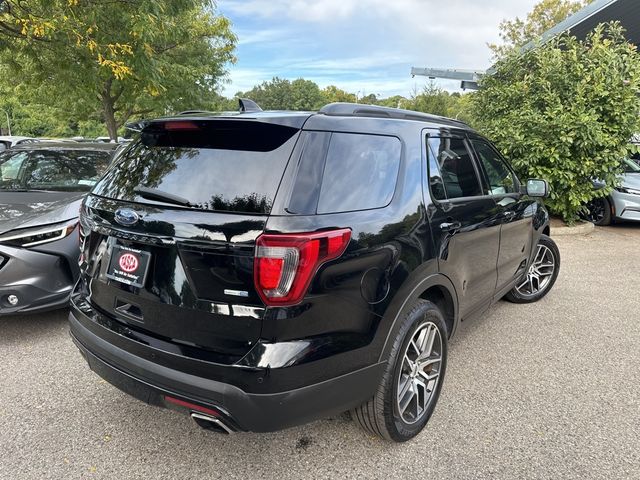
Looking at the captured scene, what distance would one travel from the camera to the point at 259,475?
2260 mm

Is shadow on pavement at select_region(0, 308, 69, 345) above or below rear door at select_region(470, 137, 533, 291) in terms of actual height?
below

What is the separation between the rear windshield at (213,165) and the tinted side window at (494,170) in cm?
199

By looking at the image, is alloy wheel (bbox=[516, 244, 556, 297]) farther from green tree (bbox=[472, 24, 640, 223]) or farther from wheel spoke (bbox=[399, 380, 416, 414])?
green tree (bbox=[472, 24, 640, 223])

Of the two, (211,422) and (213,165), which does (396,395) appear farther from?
(213,165)

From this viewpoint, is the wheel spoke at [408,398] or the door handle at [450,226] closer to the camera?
the wheel spoke at [408,398]

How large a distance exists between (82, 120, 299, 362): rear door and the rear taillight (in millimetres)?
44

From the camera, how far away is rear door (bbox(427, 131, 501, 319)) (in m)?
2.61

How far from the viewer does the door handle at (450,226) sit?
2.58 meters

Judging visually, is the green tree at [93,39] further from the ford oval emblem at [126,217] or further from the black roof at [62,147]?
the ford oval emblem at [126,217]

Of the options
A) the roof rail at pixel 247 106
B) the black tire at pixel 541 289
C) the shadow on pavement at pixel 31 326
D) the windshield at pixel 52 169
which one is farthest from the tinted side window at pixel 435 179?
the windshield at pixel 52 169

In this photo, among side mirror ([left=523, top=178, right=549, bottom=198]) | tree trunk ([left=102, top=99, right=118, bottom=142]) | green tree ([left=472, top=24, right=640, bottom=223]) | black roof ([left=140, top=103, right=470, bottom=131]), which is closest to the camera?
black roof ([left=140, top=103, right=470, bottom=131])

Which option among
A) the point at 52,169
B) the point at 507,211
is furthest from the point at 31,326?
the point at 507,211

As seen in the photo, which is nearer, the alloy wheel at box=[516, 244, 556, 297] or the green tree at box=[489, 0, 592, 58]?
the alloy wheel at box=[516, 244, 556, 297]

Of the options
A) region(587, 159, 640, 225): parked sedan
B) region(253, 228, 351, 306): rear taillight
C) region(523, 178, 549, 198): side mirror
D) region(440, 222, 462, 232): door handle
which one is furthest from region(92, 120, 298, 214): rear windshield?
region(587, 159, 640, 225): parked sedan
